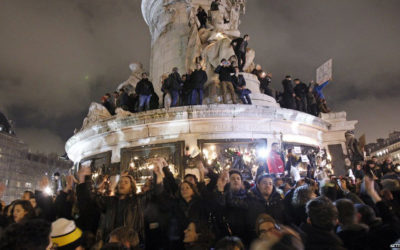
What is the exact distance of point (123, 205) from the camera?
455 centimetres

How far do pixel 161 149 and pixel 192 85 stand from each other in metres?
3.36

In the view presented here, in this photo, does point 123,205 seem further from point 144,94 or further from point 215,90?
point 215,90

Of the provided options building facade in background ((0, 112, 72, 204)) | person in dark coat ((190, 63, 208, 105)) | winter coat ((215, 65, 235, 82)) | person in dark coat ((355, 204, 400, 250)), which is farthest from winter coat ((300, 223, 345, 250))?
building facade in background ((0, 112, 72, 204))

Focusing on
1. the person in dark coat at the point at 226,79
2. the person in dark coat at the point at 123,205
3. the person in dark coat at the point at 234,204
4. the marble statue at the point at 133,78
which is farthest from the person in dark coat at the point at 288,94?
the person in dark coat at the point at 123,205

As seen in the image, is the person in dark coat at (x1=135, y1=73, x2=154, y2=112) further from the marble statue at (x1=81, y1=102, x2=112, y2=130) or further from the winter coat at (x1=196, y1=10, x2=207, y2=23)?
the winter coat at (x1=196, y1=10, x2=207, y2=23)

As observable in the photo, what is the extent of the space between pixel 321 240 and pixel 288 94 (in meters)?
12.5

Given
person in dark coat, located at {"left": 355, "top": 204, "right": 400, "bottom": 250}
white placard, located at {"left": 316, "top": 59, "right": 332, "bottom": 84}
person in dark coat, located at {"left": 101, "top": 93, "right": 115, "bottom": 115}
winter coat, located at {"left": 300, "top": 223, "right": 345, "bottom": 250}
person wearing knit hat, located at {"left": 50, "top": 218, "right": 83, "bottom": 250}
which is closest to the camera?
winter coat, located at {"left": 300, "top": 223, "right": 345, "bottom": 250}

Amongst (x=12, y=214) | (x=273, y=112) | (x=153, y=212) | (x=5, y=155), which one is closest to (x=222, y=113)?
(x=273, y=112)

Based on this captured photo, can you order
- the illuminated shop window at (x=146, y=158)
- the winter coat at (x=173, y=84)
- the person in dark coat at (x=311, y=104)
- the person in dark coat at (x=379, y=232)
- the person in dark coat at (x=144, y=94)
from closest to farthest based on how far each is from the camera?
the person in dark coat at (x=379, y=232)
the illuminated shop window at (x=146, y=158)
the winter coat at (x=173, y=84)
the person in dark coat at (x=144, y=94)
the person in dark coat at (x=311, y=104)

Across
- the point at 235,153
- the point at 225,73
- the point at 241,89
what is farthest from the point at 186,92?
the point at 235,153

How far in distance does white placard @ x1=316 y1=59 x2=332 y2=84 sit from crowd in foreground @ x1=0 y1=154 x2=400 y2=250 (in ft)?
37.6

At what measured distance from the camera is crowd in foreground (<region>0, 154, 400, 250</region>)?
9.93 ft

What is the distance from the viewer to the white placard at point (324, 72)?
51.0 feet

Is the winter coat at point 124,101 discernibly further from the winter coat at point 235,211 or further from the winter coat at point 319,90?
the winter coat at point 235,211
